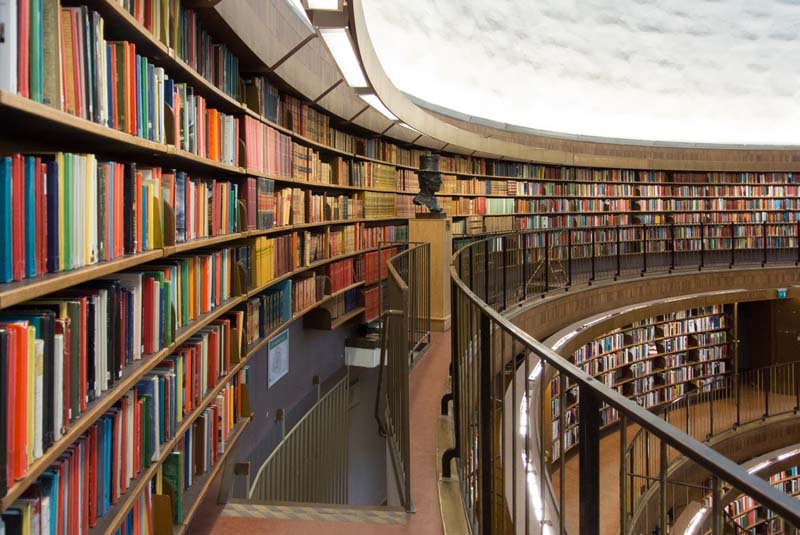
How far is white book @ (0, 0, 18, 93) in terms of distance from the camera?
111cm

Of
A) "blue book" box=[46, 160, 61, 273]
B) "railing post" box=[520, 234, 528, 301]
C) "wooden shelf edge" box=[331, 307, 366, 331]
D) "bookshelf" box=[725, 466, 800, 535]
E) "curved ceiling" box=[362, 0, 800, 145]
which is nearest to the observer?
"blue book" box=[46, 160, 61, 273]

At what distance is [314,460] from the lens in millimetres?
4605

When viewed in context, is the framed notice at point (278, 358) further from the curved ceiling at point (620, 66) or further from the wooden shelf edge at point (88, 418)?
the curved ceiling at point (620, 66)

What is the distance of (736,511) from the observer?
751cm

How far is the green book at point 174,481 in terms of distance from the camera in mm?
2109

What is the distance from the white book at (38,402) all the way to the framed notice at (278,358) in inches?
114

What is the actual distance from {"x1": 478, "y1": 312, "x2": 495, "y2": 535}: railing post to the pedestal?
140 inches

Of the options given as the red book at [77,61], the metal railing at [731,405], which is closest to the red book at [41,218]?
the red book at [77,61]

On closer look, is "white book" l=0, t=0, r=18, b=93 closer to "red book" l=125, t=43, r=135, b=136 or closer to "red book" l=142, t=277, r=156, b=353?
"red book" l=125, t=43, r=135, b=136

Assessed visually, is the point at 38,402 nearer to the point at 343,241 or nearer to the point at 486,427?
the point at 486,427

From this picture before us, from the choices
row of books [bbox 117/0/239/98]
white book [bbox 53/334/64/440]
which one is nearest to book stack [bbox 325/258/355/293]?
row of books [bbox 117/0/239/98]

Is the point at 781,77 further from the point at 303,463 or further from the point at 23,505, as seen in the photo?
the point at 23,505

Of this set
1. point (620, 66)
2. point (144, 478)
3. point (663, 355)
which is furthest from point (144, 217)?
point (620, 66)

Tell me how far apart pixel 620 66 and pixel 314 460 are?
9.68 metres
